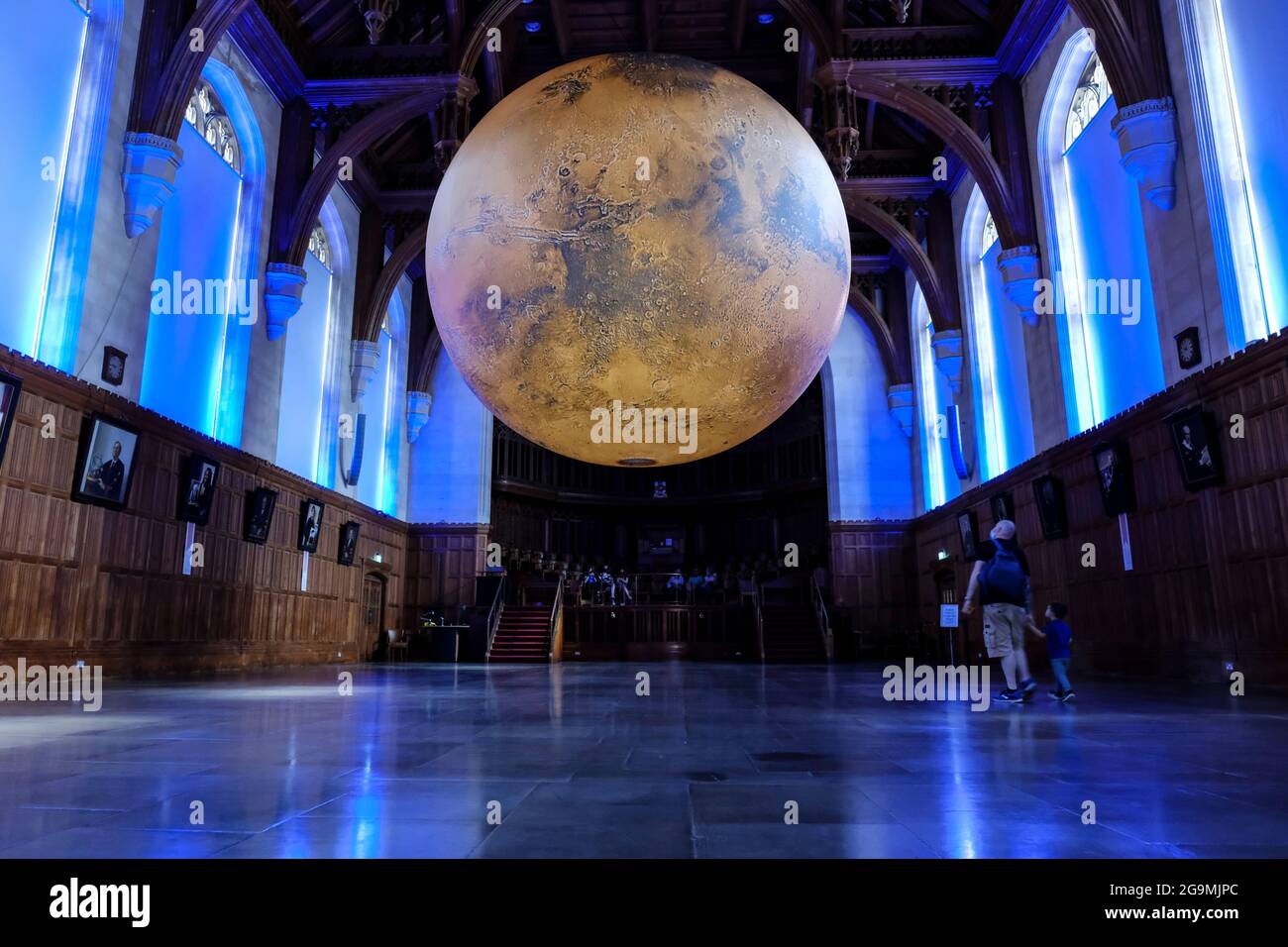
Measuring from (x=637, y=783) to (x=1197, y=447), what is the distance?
8894 mm

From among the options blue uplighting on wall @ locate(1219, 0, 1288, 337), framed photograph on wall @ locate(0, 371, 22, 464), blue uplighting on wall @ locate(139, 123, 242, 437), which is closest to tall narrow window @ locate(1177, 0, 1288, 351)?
→ blue uplighting on wall @ locate(1219, 0, 1288, 337)

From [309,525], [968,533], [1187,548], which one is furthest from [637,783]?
[968,533]

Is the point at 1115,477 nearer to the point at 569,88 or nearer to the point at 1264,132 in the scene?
the point at 1264,132

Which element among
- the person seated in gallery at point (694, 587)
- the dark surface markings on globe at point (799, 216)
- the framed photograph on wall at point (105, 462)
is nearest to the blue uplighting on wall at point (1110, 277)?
the dark surface markings on globe at point (799, 216)

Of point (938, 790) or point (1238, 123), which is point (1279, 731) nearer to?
point (938, 790)

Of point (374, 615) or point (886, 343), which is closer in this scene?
point (374, 615)

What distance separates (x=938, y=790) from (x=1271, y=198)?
9111mm

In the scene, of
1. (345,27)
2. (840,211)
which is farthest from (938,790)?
(345,27)

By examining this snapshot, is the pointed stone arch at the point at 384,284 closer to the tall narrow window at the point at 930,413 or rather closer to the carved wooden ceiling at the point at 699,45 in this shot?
the carved wooden ceiling at the point at 699,45

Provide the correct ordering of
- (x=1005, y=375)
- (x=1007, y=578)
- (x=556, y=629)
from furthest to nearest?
(x=556, y=629) → (x=1005, y=375) → (x=1007, y=578)

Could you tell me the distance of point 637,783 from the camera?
8.84ft

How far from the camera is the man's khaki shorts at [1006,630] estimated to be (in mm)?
6395

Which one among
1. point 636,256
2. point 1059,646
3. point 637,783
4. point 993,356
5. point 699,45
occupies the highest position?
point 699,45

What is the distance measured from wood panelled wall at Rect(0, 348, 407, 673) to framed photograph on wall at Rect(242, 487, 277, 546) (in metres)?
0.14
